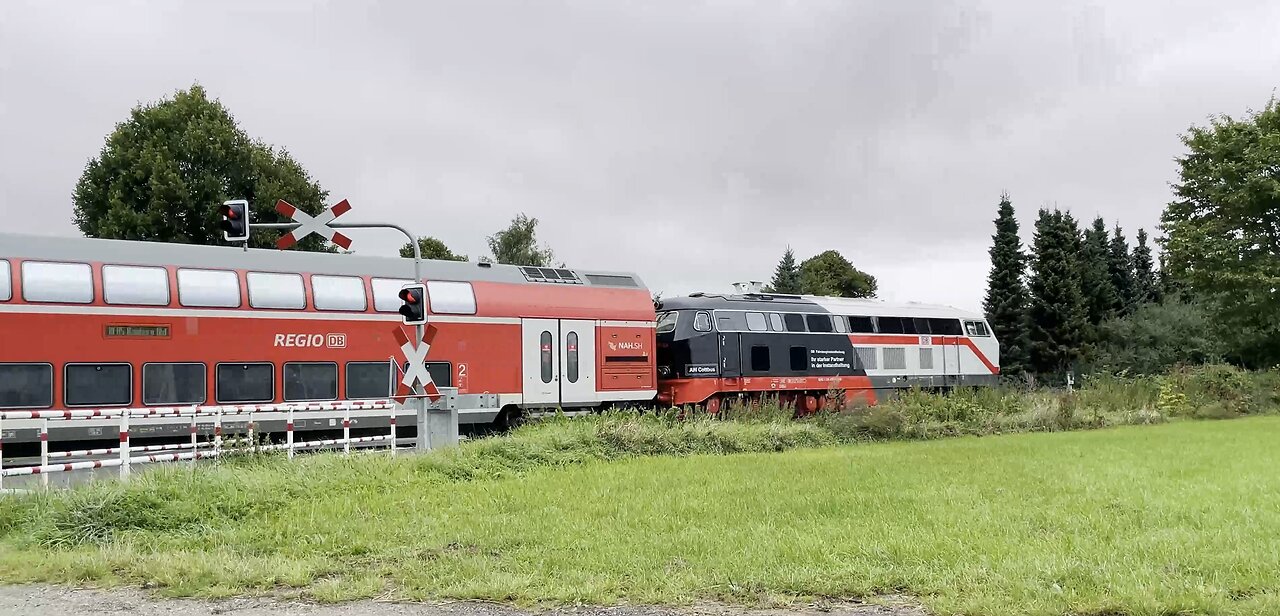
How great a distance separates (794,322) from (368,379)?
12.3 m

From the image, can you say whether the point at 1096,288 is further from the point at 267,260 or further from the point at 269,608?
the point at 269,608

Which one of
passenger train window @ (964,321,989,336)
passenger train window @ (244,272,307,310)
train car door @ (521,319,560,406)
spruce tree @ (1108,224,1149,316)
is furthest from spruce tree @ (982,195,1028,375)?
passenger train window @ (244,272,307,310)

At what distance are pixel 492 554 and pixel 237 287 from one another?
11823 millimetres

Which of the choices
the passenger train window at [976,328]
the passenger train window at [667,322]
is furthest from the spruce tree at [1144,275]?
the passenger train window at [667,322]

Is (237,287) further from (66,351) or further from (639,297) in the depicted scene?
(639,297)

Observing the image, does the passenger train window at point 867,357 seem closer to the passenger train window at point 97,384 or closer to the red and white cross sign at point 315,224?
the red and white cross sign at point 315,224

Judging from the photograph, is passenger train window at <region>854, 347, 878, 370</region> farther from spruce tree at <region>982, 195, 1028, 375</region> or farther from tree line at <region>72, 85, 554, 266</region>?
spruce tree at <region>982, 195, 1028, 375</region>

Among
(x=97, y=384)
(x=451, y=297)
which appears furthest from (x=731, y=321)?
(x=97, y=384)

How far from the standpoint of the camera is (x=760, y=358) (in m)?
25.9

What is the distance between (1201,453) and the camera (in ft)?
53.1

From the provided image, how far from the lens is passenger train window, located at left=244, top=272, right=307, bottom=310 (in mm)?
18391

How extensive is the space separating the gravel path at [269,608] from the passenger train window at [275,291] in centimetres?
1123

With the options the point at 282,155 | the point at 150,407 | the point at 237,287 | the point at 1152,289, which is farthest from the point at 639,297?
the point at 1152,289

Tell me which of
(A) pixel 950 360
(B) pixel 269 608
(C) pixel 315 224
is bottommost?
(B) pixel 269 608
